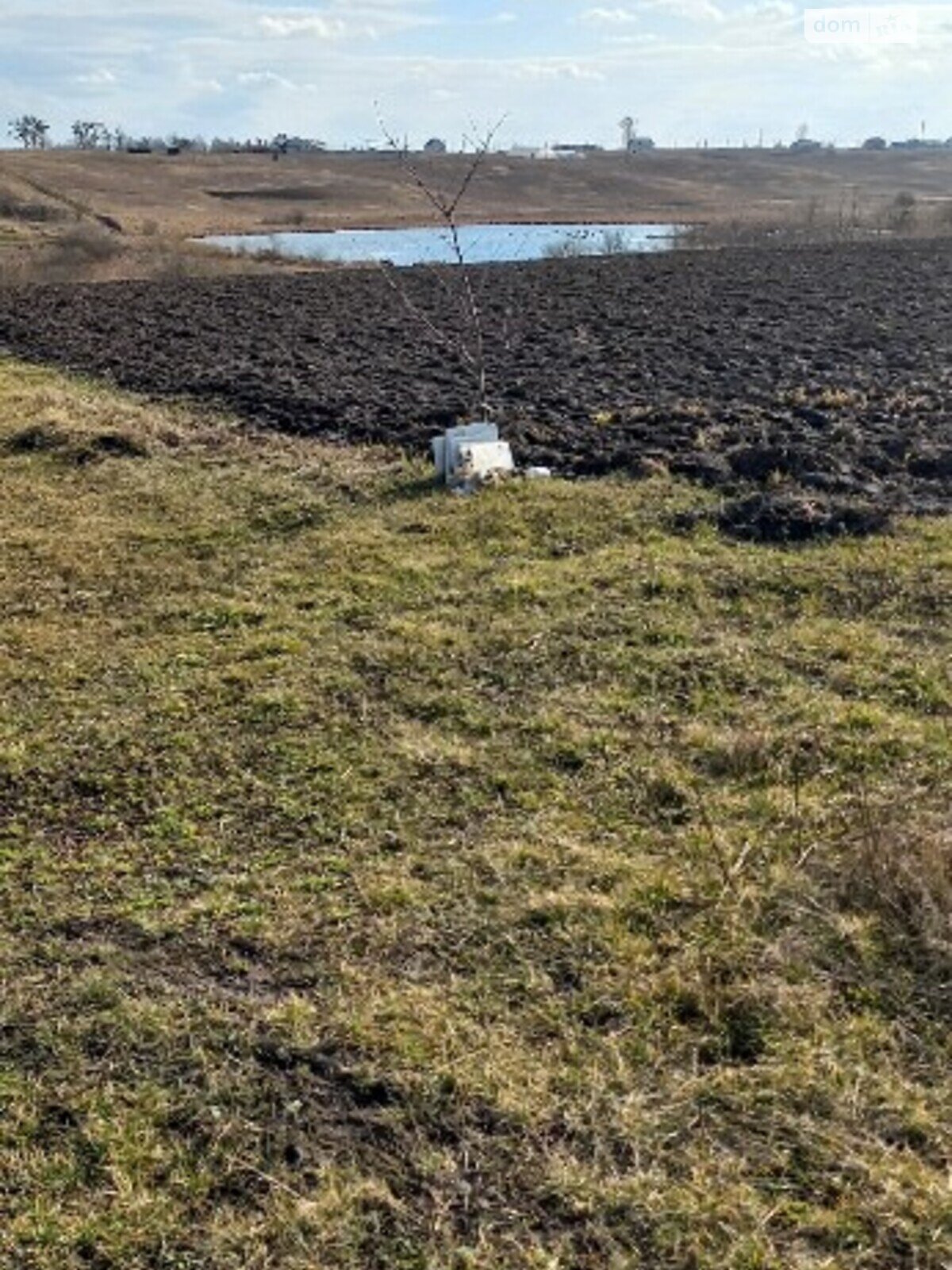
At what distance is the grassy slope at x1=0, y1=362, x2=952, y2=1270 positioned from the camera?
2.69m

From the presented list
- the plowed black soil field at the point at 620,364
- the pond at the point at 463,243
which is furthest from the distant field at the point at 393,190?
the plowed black soil field at the point at 620,364

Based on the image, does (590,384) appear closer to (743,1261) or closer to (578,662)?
(578,662)

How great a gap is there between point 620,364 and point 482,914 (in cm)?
1011

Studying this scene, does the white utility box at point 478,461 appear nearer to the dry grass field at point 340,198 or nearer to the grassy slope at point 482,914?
the grassy slope at point 482,914

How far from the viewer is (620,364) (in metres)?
13.1

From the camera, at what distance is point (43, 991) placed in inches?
135

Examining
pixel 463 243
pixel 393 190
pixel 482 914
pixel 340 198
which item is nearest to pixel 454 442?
pixel 482 914

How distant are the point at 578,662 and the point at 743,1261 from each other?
330cm

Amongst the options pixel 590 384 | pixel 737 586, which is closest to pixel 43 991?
pixel 737 586

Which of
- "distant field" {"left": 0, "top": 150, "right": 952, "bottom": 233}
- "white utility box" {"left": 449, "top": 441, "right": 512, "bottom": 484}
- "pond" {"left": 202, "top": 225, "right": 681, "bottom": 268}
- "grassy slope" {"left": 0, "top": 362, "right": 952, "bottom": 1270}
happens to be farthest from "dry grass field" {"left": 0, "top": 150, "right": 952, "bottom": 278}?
"grassy slope" {"left": 0, "top": 362, "right": 952, "bottom": 1270}

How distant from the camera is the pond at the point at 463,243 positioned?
113ft

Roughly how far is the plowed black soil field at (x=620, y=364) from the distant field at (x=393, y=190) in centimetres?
2302

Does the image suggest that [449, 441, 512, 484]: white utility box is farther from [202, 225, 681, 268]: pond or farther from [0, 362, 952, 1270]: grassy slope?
[202, 225, 681, 268]: pond

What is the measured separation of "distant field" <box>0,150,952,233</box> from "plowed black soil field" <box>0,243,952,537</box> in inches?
906
